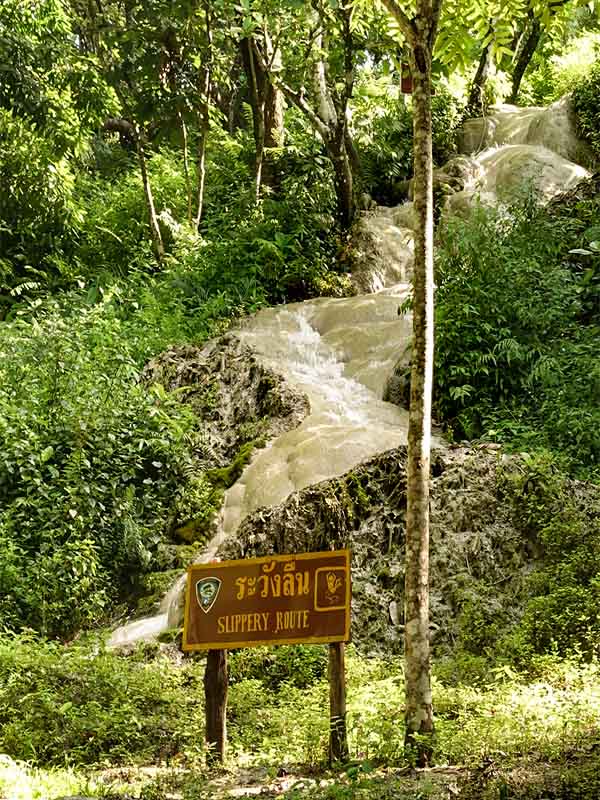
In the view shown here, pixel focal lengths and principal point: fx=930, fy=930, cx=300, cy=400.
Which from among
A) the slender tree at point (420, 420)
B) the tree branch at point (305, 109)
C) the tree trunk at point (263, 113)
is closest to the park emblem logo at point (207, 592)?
the slender tree at point (420, 420)

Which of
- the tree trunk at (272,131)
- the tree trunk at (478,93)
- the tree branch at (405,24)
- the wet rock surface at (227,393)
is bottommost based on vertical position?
the wet rock surface at (227,393)

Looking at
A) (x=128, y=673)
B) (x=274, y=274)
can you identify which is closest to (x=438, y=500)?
(x=128, y=673)

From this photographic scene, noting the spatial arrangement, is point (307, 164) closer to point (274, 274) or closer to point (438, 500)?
point (274, 274)

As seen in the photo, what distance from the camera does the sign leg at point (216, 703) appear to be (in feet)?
19.2

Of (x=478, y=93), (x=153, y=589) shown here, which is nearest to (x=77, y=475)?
(x=153, y=589)

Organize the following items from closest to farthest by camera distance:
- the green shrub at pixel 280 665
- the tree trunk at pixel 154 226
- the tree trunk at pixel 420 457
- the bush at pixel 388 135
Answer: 1. the tree trunk at pixel 420 457
2. the green shrub at pixel 280 665
3. the tree trunk at pixel 154 226
4. the bush at pixel 388 135

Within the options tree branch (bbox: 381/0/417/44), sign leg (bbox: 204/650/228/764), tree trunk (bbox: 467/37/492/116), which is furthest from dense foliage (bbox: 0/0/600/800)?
tree branch (bbox: 381/0/417/44)

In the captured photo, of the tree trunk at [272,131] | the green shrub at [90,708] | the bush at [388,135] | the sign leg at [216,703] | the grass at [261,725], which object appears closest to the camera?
the grass at [261,725]

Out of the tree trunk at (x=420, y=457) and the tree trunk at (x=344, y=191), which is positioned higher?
the tree trunk at (x=344, y=191)

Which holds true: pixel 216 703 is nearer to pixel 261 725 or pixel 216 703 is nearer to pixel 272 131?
pixel 261 725

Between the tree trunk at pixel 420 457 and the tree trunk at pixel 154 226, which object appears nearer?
the tree trunk at pixel 420 457

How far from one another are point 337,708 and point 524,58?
20801 millimetres

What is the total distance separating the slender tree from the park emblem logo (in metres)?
1.21

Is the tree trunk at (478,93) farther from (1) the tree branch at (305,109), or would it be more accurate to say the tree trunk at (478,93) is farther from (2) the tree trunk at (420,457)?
(2) the tree trunk at (420,457)
